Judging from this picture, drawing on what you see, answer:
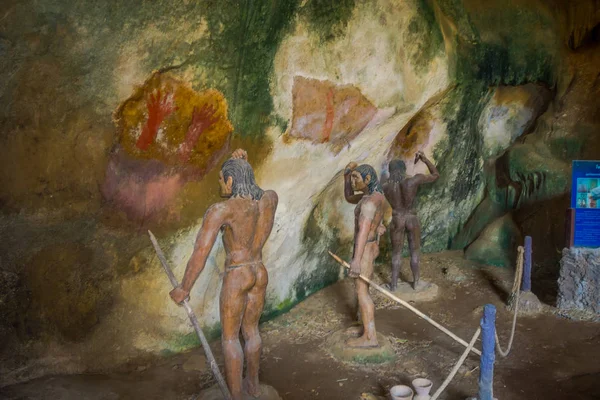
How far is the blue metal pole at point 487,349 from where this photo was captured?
14.2ft

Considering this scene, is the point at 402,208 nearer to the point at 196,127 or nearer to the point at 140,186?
the point at 196,127

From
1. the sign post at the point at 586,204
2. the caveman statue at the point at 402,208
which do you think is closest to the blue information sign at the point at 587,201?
the sign post at the point at 586,204

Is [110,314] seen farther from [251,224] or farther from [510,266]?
[510,266]

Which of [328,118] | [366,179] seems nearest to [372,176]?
[366,179]

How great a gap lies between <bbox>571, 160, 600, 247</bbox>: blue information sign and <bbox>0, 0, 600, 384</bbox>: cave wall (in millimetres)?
1971

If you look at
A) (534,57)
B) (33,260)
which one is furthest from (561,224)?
(33,260)

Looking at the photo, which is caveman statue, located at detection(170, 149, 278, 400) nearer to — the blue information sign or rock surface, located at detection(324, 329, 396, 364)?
rock surface, located at detection(324, 329, 396, 364)

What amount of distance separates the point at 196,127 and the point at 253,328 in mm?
2102

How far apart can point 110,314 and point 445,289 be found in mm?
4937

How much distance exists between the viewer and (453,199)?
9820 mm

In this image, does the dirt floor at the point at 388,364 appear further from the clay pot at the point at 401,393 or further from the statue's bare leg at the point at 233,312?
the statue's bare leg at the point at 233,312

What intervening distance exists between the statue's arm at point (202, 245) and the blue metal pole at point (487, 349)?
2233mm

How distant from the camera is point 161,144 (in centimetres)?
531

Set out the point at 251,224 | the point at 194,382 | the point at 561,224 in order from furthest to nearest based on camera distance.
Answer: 1. the point at 561,224
2. the point at 194,382
3. the point at 251,224
